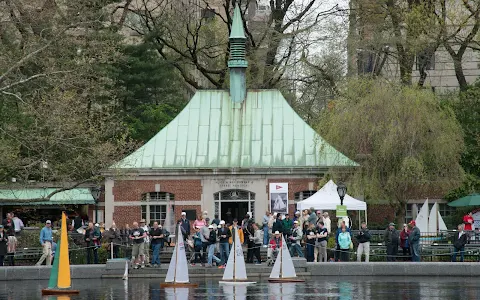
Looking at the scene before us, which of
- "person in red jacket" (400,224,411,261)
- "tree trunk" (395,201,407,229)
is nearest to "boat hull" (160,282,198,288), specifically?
"person in red jacket" (400,224,411,261)

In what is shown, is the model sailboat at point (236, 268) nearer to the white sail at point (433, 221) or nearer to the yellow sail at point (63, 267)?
the yellow sail at point (63, 267)

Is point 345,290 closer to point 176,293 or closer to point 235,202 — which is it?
point 176,293

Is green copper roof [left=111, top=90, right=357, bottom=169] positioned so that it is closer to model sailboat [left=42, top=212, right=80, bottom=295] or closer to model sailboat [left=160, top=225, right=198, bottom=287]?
model sailboat [left=160, top=225, right=198, bottom=287]

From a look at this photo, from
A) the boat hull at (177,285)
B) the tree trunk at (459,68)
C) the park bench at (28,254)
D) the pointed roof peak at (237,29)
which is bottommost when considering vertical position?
the boat hull at (177,285)

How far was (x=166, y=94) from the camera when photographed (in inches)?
2360

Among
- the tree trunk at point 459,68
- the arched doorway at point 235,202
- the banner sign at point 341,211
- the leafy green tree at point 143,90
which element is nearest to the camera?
the banner sign at point 341,211

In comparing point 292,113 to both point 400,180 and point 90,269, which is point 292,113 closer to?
point 400,180

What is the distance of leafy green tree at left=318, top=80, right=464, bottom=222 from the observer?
4053 centimetres

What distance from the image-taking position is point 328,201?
38.3m

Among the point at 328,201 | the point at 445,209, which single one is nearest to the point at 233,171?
the point at 328,201

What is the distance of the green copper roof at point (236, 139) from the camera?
141ft

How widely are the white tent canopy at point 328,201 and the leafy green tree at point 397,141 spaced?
192cm

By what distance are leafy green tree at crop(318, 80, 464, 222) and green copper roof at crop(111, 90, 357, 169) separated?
105cm

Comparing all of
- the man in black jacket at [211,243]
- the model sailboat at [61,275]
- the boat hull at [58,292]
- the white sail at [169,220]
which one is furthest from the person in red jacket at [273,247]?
the white sail at [169,220]
